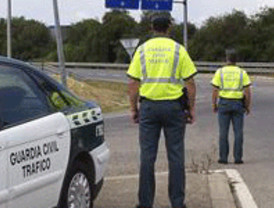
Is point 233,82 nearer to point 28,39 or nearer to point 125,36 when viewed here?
point 125,36

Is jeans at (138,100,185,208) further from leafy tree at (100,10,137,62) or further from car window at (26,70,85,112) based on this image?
leafy tree at (100,10,137,62)

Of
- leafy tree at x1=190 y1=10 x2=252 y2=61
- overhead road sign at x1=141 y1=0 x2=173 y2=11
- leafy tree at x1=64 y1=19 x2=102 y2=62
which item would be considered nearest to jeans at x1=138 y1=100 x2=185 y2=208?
overhead road sign at x1=141 y1=0 x2=173 y2=11

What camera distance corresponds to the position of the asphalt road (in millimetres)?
9312

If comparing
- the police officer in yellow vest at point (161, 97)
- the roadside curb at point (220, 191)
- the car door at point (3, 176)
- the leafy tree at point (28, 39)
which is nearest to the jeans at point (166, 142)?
the police officer in yellow vest at point (161, 97)

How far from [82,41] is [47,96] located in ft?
247

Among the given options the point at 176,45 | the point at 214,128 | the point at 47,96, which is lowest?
the point at 214,128

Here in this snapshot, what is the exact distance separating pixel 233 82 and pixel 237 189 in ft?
9.85

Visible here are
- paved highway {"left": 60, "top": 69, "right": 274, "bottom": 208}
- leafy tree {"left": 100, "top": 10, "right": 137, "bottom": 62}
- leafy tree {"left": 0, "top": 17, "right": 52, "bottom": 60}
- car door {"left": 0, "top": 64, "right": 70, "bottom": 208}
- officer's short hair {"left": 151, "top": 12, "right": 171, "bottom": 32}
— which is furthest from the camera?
leafy tree {"left": 0, "top": 17, "right": 52, "bottom": 60}

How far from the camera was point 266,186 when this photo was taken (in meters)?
8.73

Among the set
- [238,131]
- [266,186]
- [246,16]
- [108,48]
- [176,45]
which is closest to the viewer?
[176,45]

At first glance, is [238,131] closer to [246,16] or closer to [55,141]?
[55,141]

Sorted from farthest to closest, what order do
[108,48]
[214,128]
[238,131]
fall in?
1. [108,48]
2. [214,128]
3. [238,131]

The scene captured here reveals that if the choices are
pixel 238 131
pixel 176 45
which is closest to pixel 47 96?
pixel 176 45

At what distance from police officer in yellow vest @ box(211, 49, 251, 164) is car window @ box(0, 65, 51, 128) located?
208 inches
